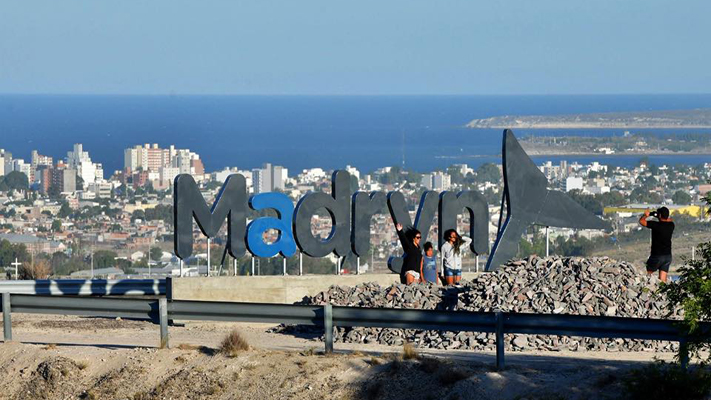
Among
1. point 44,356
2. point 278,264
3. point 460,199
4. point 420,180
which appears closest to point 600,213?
point 278,264

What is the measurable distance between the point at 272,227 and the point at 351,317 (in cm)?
1052

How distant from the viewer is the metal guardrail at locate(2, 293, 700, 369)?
54.7 ft

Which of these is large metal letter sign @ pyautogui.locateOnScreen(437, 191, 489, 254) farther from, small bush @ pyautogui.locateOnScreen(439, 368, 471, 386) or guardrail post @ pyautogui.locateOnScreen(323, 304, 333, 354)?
small bush @ pyautogui.locateOnScreen(439, 368, 471, 386)

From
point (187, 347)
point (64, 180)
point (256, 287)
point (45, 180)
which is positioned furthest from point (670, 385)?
point (45, 180)

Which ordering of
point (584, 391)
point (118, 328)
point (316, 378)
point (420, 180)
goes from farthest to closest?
point (420, 180)
point (118, 328)
point (316, 378)
point (584, 391)

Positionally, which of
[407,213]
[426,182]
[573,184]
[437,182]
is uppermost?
[407,213]

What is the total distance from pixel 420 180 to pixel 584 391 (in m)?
148

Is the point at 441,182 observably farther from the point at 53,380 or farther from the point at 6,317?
the point at 53,380

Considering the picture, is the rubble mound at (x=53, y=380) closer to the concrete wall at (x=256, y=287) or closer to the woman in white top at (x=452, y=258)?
the concrete wall at (x=256, y=287)

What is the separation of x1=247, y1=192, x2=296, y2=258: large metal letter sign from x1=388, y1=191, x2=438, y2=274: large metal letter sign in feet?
6.95

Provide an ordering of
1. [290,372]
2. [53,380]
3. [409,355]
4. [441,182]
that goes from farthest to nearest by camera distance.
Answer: [441,182] < [53,380] < [409,355] < [290,372]

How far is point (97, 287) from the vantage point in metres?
27.4

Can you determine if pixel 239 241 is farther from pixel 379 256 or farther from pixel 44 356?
pixel 379 256

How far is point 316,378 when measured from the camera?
17.1m
